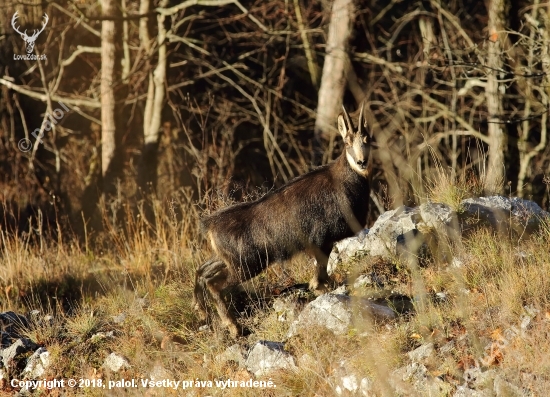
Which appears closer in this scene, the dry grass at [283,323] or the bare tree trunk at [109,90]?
the dry grass at [283,323]

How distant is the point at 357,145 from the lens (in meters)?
7.39

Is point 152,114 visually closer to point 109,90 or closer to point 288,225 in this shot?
point 109,90

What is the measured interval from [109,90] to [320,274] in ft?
24.8

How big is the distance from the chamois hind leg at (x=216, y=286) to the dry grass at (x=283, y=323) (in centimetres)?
14

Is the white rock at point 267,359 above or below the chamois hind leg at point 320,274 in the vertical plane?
below

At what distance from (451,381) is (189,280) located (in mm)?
3470

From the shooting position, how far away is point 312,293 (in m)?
7.39

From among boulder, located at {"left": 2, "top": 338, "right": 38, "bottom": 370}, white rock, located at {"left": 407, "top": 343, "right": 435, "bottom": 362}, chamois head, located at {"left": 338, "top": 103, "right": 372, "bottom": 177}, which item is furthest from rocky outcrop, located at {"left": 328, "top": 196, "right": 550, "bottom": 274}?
boulder, located at {"left": 2, "top": 338, "right": 38, "bottom": 370}

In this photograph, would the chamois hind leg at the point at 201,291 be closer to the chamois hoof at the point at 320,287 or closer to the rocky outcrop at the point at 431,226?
the chamois hoof at the point at 320,287

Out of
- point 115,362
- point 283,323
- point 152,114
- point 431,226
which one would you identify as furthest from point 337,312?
point 152,114

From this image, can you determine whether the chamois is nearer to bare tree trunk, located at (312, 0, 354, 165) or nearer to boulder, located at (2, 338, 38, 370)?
boulder, located at (2, 338, 38, 370)

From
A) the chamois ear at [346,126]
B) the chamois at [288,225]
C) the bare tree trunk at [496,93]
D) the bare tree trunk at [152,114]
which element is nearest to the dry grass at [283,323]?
the chamois at [288,225]

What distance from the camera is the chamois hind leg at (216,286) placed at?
7156mm

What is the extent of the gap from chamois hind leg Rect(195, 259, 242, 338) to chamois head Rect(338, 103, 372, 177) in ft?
5.25
